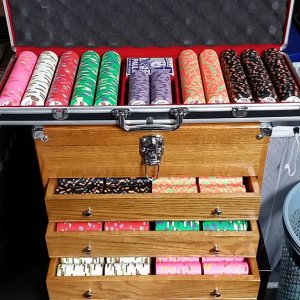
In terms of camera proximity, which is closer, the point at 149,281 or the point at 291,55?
the point at 149,281

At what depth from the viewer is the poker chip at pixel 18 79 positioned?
1685 millimetres

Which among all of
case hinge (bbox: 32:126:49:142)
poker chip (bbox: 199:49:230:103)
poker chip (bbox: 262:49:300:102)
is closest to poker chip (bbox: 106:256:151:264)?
case hinge (bbox: 32:126:49:142)

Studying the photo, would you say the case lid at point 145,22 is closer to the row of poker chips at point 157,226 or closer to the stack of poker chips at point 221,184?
the stack of poker chips at point 221,184

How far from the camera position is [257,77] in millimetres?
1773

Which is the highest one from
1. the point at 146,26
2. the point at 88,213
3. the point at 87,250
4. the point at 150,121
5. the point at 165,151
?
the point at 146,26

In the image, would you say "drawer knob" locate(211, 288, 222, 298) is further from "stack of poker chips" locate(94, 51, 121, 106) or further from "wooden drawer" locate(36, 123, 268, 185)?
"stack of poker chips" locate(94, 51, 121, 106)

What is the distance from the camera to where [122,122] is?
1.65 m

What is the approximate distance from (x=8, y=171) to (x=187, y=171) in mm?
738

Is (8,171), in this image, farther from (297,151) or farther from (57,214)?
(297,151)

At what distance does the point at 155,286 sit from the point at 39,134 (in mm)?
643

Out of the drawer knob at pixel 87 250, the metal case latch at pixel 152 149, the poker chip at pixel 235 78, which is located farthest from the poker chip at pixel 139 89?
the drawer knob at pixel 87 250

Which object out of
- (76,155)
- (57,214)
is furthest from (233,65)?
(57,214)

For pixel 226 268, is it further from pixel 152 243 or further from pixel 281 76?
pixel 281 76

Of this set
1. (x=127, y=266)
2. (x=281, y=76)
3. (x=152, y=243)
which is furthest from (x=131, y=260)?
(x=281, y=76)
